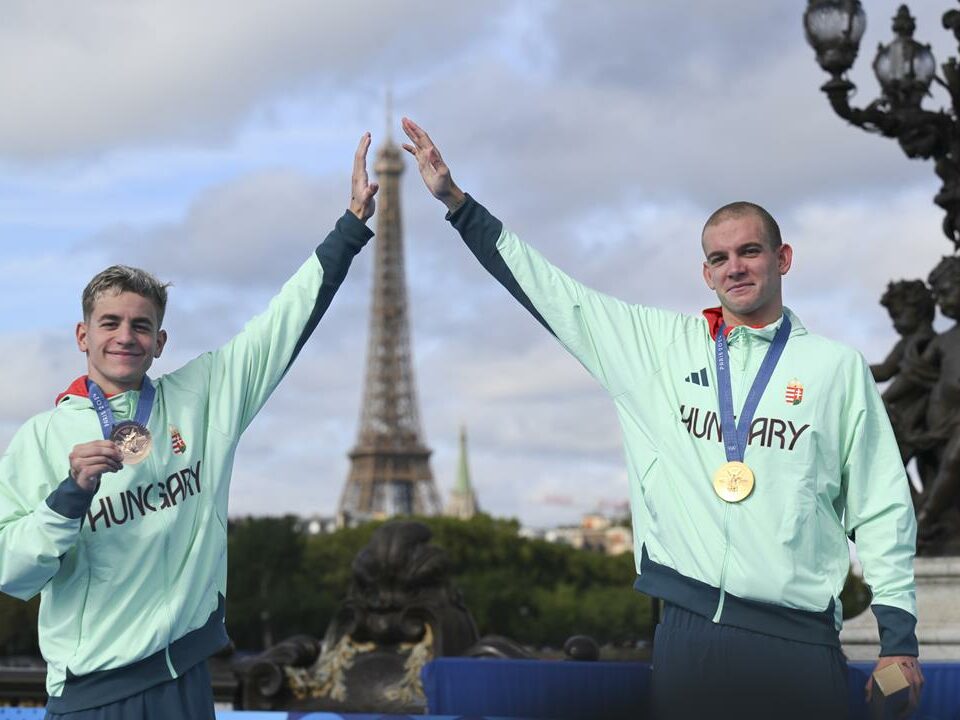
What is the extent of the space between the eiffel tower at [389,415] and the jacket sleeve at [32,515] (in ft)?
311

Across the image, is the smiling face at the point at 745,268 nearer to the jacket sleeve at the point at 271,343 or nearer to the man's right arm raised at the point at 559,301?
the man's right arm raised at the point at 559,301

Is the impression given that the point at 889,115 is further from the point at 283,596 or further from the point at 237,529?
the point at 237,529

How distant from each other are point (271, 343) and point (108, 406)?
55cm

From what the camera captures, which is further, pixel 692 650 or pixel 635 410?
pixel 635 410

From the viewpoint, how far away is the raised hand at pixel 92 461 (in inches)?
158

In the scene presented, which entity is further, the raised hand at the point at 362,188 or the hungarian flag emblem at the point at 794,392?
the raised hand at the point at 362,188

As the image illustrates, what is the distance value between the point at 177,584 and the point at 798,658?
1.60 meters

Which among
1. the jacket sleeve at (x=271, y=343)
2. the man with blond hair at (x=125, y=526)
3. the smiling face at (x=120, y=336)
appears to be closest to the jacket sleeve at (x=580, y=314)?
the jacket sleeve at (x=271, y=343)

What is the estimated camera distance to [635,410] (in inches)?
183

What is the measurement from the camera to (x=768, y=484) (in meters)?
4.36

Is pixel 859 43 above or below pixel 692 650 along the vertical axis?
above

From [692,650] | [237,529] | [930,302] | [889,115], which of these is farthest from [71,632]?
[237,529]

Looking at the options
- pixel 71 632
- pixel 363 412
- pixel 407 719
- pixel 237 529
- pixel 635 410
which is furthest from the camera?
pixel 363 412

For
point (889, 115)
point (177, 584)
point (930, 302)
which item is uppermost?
point (889, 115)
